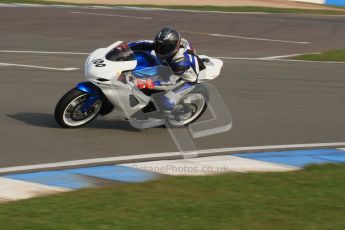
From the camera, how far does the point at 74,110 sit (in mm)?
10469

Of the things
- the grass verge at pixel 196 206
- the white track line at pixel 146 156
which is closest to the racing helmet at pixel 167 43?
the white track line at pixel 146 156

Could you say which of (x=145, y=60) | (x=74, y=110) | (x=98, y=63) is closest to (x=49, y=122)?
(x=74, y=110)

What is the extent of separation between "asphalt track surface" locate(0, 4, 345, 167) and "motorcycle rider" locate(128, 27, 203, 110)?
613 millimetres

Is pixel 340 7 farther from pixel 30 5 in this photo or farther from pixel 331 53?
pixel 331 53

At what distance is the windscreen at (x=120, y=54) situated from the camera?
413 inches

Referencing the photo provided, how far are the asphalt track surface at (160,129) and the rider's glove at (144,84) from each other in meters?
0.62

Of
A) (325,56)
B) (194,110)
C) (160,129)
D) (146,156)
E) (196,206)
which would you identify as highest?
(196,206)

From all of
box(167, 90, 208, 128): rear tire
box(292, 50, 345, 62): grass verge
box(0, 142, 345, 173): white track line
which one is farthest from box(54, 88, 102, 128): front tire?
Answer: box(292, 50, 345, 62): grass verge

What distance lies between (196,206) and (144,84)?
3.73 metres

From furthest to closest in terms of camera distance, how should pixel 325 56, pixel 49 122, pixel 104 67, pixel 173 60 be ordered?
pixel 325 56
pixel 49 122
pixel 173 60
pixel 104 67

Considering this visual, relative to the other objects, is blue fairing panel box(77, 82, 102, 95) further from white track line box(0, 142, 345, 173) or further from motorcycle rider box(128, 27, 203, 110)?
white track line box(0, 142, 345, 173)

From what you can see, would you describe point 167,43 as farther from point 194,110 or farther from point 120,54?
point 194,110

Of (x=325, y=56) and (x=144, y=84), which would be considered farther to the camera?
(x=325, y=56)

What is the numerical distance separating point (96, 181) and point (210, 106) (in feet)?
15.3
